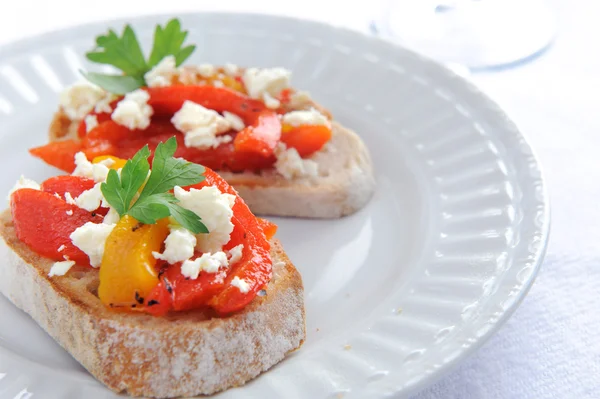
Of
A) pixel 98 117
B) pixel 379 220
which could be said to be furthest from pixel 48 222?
pixel 379 220

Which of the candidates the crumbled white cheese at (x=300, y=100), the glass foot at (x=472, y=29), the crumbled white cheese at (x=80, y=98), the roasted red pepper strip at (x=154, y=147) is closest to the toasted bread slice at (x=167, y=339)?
the roasted red pepper strip at (x=154, y=147)

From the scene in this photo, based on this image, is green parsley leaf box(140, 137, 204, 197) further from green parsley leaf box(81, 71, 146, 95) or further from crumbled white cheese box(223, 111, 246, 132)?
green parsley leaf box(81, 71, 146, 95)

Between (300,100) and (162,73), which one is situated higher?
(162,73)

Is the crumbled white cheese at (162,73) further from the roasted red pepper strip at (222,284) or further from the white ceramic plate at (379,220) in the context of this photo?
the roasted red pepper strip at (222,284)

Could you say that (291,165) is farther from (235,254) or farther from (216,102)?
(235,254)

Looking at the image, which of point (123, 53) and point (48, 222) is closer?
point (48, 222)

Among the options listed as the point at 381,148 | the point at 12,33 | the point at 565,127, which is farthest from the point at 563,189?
the point at 12,33
